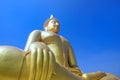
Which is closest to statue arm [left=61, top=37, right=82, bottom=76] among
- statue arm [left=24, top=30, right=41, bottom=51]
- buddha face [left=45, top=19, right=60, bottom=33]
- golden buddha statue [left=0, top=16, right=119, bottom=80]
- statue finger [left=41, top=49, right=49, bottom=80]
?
buddha face [left=45, top=19, right=60, bottom=33]

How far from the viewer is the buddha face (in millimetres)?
2516

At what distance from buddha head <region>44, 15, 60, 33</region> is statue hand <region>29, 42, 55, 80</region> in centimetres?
155

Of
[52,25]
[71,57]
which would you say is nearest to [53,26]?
[52,25]

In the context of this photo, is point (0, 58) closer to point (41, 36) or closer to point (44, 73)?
point (44, 73)

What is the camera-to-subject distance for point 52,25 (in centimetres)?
256

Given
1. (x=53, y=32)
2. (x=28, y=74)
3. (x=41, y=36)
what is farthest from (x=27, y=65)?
(x=53, y=32)

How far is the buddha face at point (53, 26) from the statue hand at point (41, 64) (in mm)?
1545

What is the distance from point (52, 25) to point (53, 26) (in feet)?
0.07

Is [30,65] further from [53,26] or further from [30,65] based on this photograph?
[53,26]

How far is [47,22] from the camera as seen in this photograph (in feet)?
8.74

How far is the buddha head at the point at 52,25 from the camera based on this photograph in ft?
8.27

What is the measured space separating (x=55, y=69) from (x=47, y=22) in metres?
1.70

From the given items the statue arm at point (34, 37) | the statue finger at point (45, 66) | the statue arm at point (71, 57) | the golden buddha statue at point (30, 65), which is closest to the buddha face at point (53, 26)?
the statue arm at point (71, 57)

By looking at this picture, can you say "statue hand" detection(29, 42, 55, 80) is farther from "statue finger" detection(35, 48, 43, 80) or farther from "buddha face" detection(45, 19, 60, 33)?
"buddha face" detection(45, 19, 60, 33)
